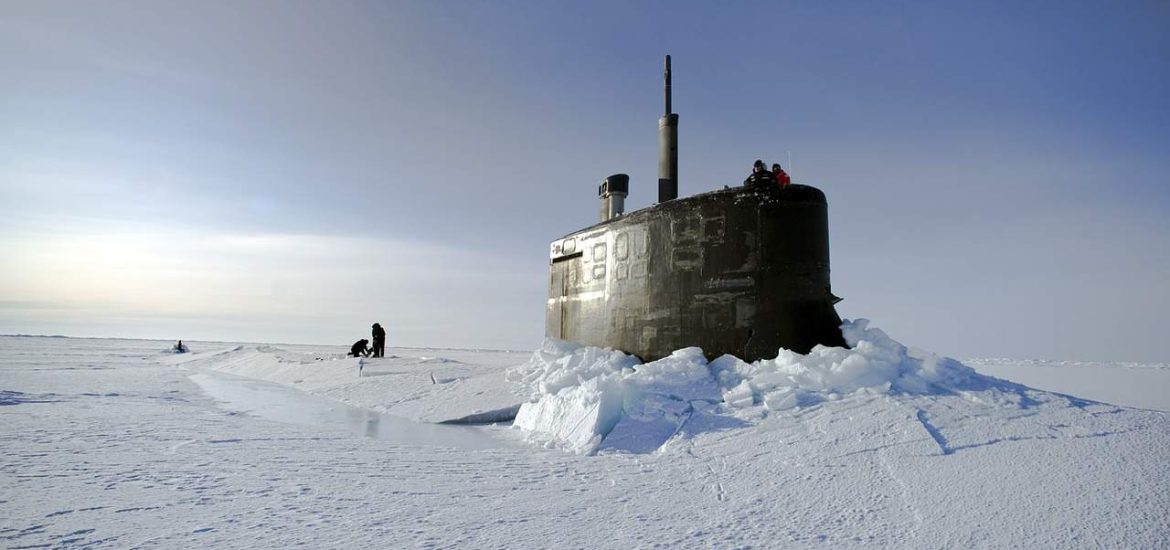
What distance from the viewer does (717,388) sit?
611cm

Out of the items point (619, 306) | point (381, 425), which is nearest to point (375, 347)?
point (381, 425)

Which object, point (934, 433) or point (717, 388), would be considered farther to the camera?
point (717, 388)

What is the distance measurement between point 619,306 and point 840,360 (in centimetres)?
289

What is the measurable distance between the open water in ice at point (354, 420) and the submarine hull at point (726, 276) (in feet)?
7.25

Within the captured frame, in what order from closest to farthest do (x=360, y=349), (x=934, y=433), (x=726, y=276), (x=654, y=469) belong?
(x=934, y=433) < (x=654, y=469) < (x=726, y=276) < (x=360, y=349)

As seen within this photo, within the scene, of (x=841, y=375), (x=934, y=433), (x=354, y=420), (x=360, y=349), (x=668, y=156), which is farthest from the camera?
(x=360, y=349)

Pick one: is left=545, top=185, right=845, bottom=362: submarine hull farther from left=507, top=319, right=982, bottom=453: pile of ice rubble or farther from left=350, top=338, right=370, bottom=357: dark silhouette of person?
left=350, top=338, right=370, bottom=357: dark silhouette of person

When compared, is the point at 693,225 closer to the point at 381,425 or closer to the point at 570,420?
the point at 570,420

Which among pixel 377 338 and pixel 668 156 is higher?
pixel 668 156

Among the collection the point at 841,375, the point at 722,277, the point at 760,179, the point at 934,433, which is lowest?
the point at 934,433

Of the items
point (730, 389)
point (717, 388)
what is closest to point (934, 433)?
point (730, 389)

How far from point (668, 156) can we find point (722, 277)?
3.28 m

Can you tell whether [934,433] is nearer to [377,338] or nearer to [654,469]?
[654,469]

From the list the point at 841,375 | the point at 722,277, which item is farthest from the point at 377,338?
the point at 841,375
